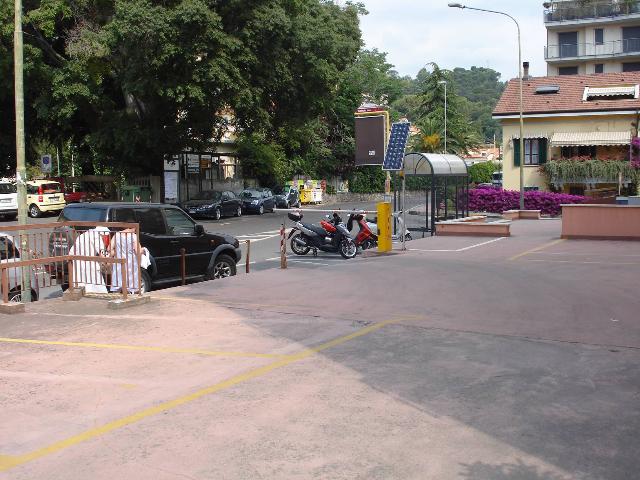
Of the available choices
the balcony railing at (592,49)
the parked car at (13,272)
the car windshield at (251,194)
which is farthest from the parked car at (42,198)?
the balcony railing at (592,49)

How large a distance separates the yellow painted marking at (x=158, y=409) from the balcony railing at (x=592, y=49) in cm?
5758

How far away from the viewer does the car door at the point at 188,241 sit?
1423 cm

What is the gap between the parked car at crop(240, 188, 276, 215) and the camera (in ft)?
140

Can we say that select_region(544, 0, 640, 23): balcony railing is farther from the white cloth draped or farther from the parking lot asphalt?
the white cloth draped

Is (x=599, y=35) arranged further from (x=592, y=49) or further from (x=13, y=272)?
(x=13, y=272)

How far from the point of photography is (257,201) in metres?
42.8

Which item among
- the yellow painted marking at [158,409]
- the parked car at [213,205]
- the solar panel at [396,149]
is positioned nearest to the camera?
the yellow painted marking at [158,409]

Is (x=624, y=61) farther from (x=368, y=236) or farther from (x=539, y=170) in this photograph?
(x=368, y=236)

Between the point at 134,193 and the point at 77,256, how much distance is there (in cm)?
2917

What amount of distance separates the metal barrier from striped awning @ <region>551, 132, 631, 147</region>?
34.9 m

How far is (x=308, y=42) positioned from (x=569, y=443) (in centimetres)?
3443

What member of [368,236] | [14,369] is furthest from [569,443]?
[368,236]

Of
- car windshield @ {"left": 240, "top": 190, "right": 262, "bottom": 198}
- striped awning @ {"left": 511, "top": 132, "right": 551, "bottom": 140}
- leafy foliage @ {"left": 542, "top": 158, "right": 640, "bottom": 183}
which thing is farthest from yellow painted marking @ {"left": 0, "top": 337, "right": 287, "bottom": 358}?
striped awning @ {"left": 511, "top": 132, "right": 551, "bottom": 140}

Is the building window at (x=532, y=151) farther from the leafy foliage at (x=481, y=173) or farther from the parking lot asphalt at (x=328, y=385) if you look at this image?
the parking lot asphalt at (x=328, y=385)
